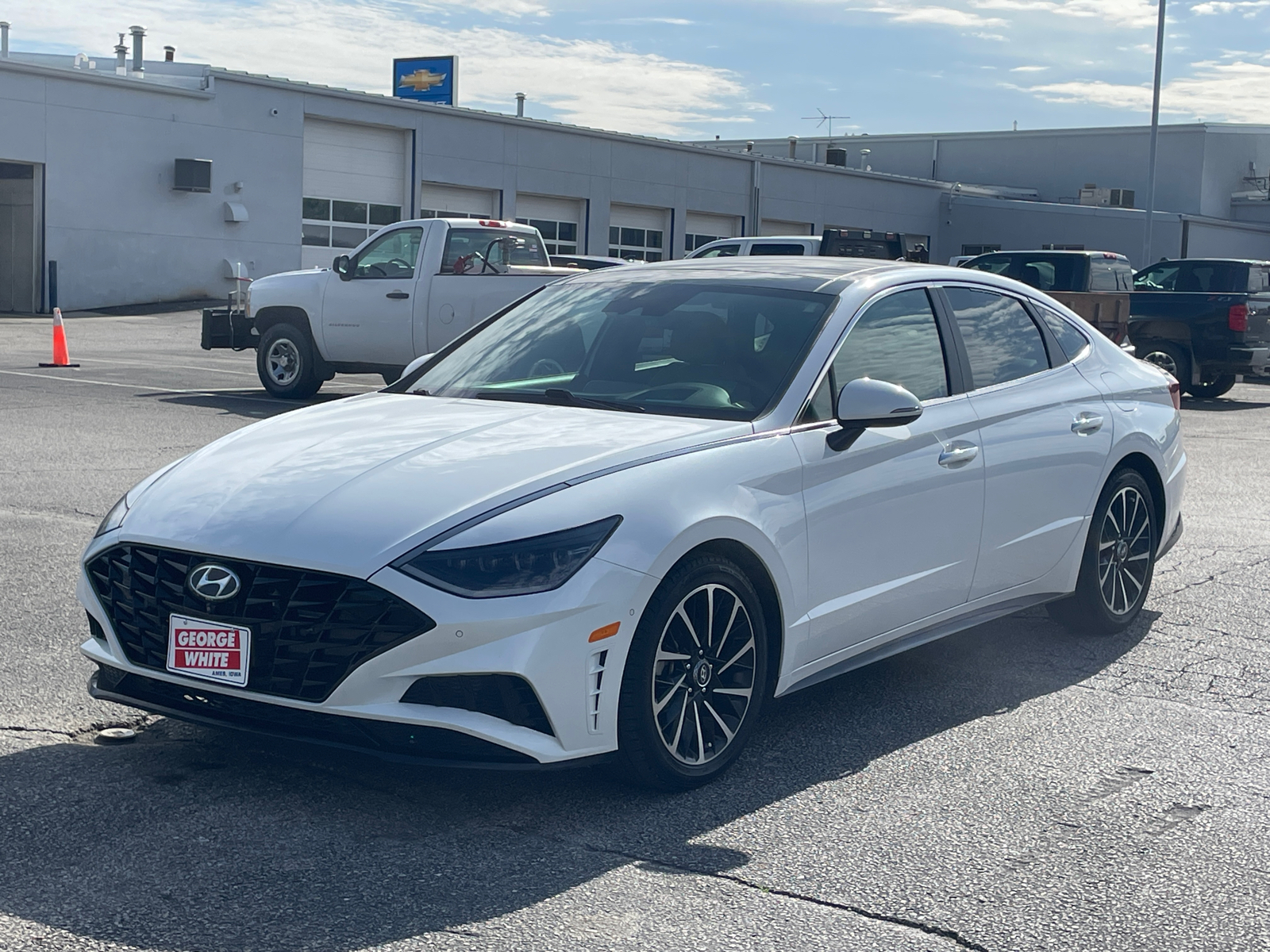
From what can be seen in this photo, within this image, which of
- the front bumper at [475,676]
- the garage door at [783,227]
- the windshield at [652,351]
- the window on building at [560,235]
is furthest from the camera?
the garage door at [783,227]

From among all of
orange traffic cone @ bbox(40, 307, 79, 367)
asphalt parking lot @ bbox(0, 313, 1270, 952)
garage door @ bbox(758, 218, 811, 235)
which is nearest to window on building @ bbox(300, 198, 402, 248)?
garage door @ bbox(758, 218, 811, 235)

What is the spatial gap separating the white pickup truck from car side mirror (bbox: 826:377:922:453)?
1125 cm

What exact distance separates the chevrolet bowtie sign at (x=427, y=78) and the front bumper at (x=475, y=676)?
56007 mm

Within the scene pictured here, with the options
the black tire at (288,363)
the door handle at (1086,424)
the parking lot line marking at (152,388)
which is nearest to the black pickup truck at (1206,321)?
the parking lot line marking at (152,388)

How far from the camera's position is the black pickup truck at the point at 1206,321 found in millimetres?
20344

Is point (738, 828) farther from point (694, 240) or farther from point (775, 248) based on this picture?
point (694, 240)

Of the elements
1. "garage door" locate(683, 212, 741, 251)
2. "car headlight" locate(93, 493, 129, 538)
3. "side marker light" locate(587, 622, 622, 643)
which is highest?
"garage door" locate(683, 212, 741, 251)

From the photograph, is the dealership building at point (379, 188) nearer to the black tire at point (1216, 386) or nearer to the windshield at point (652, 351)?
the black tire at point (1216, 386)

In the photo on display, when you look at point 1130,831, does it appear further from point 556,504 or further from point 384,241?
point 384,241

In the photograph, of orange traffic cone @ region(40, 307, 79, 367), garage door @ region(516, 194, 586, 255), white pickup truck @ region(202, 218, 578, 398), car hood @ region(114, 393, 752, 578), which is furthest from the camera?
garage door @ region(516, 194, 586, 255)

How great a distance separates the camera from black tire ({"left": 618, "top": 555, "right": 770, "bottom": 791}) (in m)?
4.11

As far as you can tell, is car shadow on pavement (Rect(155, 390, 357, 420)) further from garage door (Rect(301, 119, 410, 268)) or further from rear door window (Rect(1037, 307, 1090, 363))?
garage door (Rect(301, 119, 410, 268))

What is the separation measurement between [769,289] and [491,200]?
39.0 metres

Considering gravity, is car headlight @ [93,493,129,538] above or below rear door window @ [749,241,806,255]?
below
